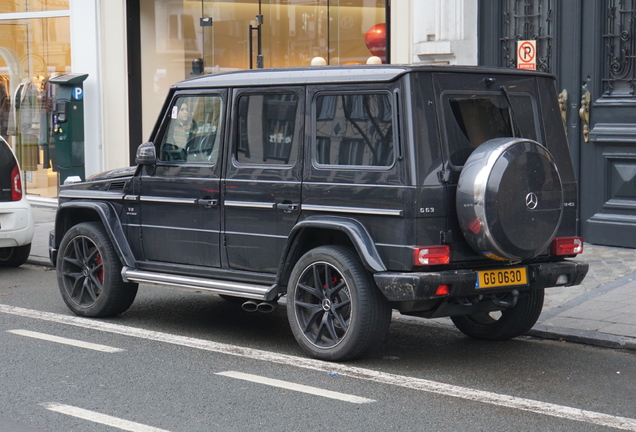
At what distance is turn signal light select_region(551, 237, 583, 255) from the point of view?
275 inches

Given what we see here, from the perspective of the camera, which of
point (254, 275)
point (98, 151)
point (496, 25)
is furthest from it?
point (98, 151)

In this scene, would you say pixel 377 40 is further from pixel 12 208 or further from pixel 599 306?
pixel 599 306

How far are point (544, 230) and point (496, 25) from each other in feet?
19.7

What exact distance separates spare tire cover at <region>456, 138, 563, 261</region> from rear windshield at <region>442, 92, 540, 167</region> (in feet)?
0.50

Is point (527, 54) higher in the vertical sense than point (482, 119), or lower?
higher

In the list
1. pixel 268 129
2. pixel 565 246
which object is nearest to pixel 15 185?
pixel 268 129

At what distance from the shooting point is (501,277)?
6602 millimetres

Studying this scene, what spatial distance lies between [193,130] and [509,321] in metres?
2.73

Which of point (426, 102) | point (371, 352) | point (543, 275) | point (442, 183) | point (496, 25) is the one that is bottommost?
point (371, 352)

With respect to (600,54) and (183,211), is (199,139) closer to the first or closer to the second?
(183,211)

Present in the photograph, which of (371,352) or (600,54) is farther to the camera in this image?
(600,54)

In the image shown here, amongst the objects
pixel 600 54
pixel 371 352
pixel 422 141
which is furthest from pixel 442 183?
pixel 600 54

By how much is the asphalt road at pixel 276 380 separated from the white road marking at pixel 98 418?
0.01m

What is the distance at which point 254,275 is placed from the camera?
7.28 metres
